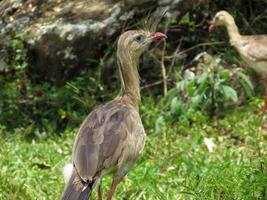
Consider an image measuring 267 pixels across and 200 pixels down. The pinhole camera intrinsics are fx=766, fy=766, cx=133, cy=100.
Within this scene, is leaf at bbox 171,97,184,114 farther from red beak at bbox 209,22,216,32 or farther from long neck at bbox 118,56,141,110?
long neck at bbox 118,56,141,110

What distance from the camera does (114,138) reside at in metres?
4.32

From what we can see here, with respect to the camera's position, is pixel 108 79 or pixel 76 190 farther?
pixel 108 79

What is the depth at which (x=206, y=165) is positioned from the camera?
5.81m

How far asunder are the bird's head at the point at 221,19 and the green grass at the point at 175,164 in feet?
3.43

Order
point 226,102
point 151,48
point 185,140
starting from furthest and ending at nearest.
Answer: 1. point 151,48
2. point 226,102
3. point 185,140

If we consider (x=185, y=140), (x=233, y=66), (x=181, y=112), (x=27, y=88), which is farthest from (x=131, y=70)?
(x=233, y=66)

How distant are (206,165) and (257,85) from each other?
314 cm

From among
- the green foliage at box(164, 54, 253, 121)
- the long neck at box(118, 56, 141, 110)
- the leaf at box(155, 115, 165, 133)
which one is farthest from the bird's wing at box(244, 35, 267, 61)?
the long neck at box(118, 56, 141, 110)

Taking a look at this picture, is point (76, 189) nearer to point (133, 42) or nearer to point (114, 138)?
point (114, 138)

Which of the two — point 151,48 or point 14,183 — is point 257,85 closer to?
point 151,48

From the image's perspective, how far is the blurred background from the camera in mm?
7023

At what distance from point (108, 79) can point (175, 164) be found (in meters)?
2.39

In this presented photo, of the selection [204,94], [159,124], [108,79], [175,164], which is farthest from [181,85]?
[175,164]

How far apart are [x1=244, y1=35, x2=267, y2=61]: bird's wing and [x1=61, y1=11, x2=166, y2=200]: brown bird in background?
3178 millimetres
